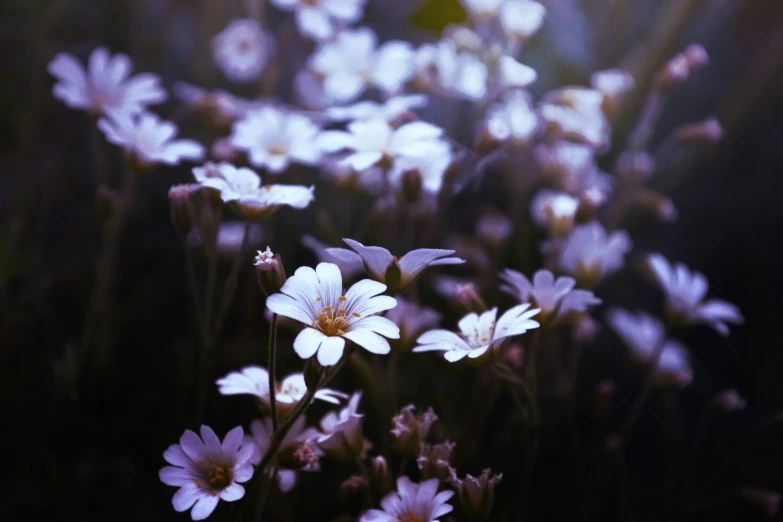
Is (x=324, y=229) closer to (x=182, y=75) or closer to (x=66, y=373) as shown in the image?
(x=66, y=373)

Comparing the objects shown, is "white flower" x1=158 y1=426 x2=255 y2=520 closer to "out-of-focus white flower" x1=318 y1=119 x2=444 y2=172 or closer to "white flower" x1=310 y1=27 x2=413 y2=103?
"out-of-focus white flower" x1=318 y1=119 x2=444 y2=172

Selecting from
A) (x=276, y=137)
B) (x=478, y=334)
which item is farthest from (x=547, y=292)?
(x=276, y=137)

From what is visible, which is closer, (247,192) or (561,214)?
(247,192)

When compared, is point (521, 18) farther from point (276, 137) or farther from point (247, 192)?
point (247, 192)

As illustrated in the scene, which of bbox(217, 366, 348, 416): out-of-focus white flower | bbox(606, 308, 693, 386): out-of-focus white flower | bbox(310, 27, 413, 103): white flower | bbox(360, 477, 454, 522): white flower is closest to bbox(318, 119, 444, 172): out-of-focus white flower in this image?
bbox(310, 27, 413, 103): white flower

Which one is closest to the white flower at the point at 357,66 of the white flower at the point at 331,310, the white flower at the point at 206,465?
the white flower at the point at 331,310

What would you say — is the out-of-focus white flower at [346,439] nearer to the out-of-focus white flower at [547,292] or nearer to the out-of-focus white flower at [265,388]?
the out-of-focus white flower at [265,388]
